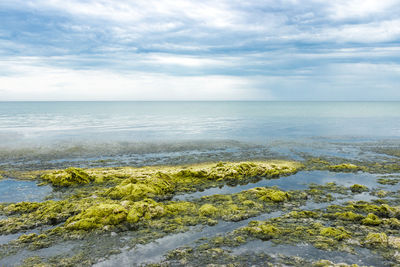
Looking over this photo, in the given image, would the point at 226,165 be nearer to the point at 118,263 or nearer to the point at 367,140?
the point at 118,263

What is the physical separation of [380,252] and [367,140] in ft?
113

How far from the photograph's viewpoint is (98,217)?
40.6 ft

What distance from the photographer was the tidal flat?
981cm

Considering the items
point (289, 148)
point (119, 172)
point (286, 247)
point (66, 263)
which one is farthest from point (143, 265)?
point (289, 148)

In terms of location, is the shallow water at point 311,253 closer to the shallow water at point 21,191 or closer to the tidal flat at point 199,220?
the tidal flat at point 199,220

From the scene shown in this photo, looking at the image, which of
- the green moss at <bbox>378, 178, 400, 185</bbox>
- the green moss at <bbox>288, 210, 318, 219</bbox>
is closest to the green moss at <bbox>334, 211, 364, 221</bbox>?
the green moss at <bbox>288, 210, 318, 219</bbox>

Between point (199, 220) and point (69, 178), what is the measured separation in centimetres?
1097

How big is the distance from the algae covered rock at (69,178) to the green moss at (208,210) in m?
9.77

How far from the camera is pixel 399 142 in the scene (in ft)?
120

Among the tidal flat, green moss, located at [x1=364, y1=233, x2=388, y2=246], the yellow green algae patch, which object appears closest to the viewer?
the tidal flat

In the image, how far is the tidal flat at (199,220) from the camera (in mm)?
9812

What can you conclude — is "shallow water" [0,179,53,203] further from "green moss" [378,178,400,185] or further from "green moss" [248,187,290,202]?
"green moss" [378,178,400,185]

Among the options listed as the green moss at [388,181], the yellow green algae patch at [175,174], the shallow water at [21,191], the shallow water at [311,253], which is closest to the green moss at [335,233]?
the shallow water at [311,253]

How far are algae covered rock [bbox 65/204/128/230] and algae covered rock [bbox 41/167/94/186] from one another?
654 centimetres
